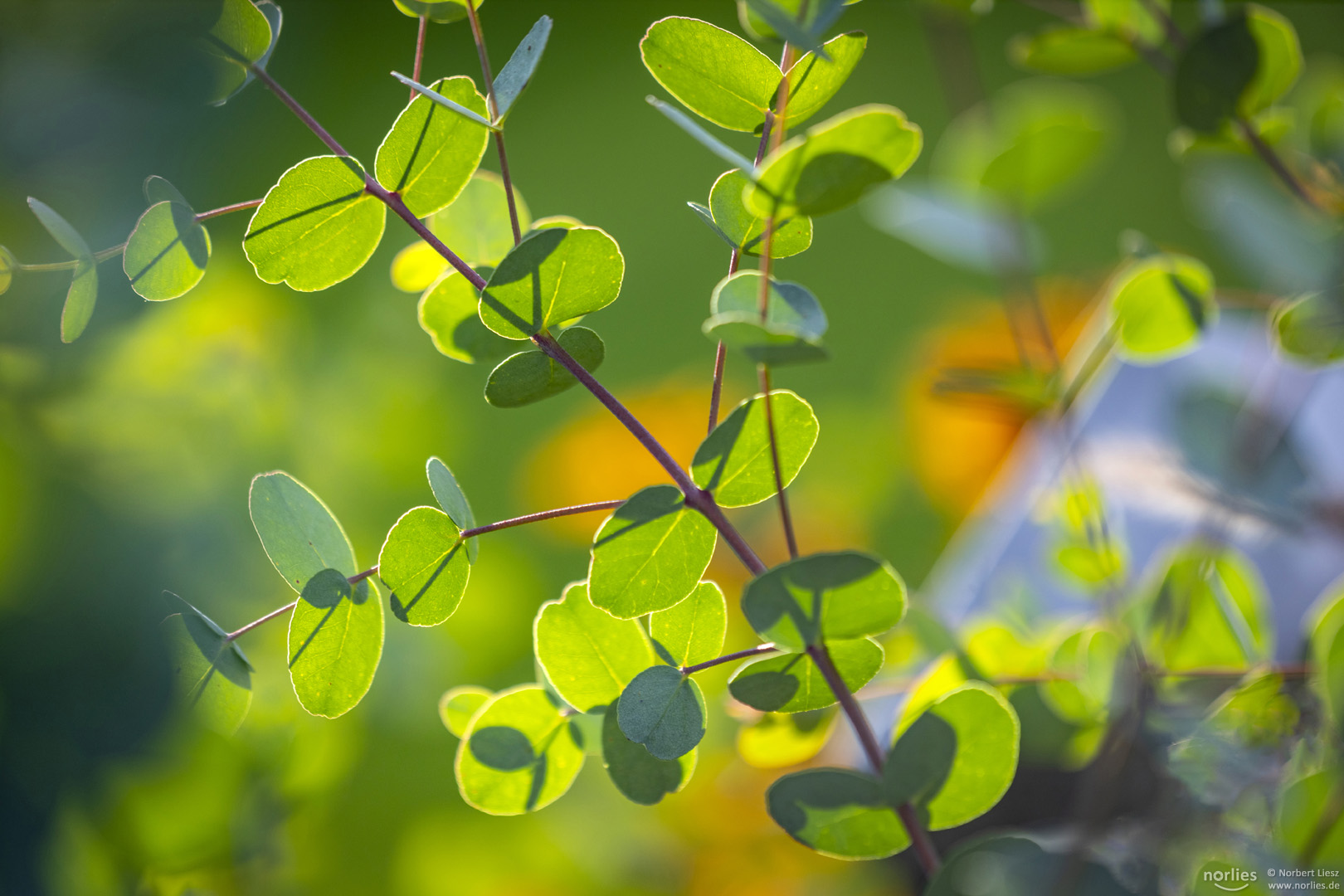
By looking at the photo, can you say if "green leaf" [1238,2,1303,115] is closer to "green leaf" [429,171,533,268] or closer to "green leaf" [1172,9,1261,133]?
"green leaf" [1172,9,1261,133]

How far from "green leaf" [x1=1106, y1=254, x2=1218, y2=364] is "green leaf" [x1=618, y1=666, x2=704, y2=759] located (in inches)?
7.5

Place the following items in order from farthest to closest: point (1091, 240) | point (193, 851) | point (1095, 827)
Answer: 1. point (1091, 240)
2. point (193, 851)
3. point (1095, 827)

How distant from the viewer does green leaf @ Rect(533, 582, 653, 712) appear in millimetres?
260

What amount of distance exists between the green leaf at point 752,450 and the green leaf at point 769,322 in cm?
3

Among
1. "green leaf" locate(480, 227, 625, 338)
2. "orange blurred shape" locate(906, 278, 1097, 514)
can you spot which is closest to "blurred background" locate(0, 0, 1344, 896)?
"orange blurred shape" locate(906, 278, 1097, 514)

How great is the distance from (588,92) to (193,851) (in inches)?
75.6

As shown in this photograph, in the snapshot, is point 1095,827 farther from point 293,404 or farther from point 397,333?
point 397,333

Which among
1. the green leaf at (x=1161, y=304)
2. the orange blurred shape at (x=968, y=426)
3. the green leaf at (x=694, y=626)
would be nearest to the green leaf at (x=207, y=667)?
the green leaf at (x=694, y=626)

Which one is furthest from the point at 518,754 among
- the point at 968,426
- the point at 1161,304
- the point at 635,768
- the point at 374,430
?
the point at 968,426

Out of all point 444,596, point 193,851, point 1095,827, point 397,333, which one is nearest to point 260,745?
point 193,851

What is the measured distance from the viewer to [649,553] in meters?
0.23

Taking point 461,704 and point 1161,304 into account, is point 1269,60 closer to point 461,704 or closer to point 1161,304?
point 1161,304

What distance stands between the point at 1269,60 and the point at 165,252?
1.11 ft

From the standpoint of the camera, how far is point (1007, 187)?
8.7 inches
